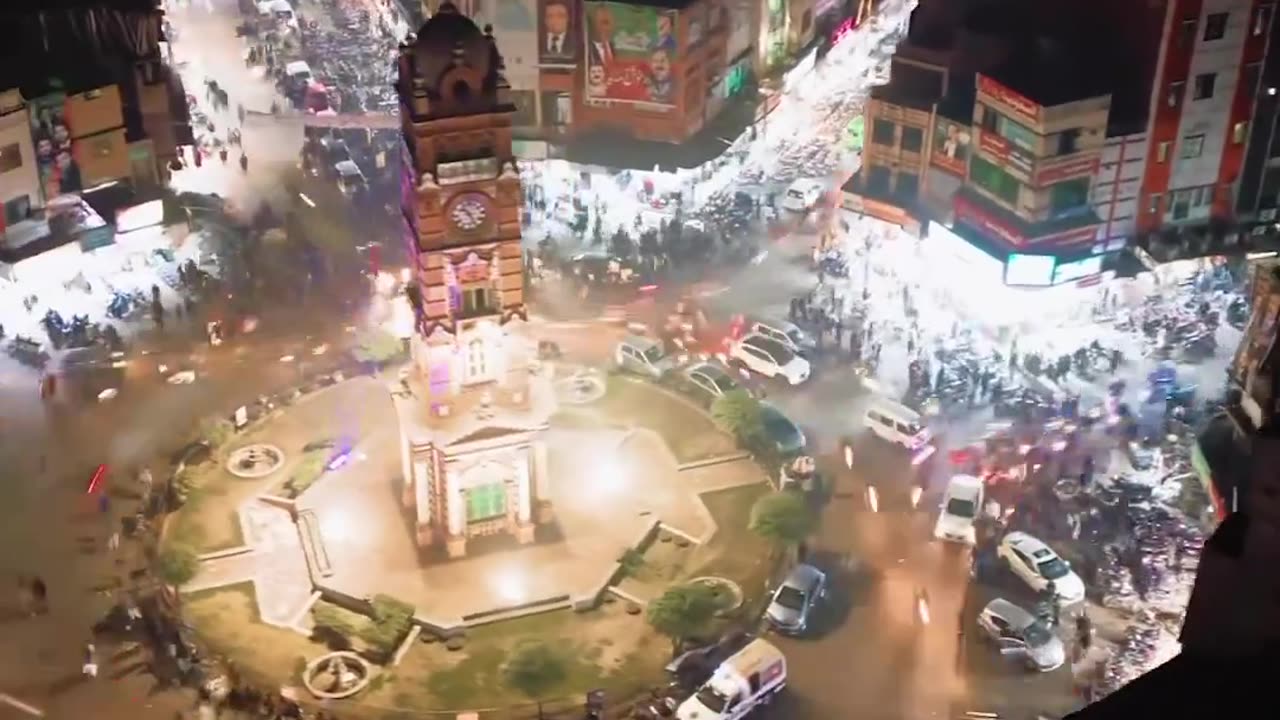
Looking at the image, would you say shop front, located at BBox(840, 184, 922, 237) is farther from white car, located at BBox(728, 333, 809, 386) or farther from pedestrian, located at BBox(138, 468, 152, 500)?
pedestrian, located at BBox(138, 468, 152, 500)

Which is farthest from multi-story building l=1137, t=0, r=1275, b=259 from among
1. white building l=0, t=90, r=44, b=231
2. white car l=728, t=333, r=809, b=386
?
white building l=0, t=90, r=44, b=231

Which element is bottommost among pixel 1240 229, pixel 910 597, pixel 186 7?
pixel 910 597

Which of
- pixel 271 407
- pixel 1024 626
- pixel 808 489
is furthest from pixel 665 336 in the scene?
pixel 1024 626

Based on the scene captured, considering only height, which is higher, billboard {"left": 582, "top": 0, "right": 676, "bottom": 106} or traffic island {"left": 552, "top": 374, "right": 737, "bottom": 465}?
billboard {"left": 582, "top": 0, "right": 676, "bottom": 106}

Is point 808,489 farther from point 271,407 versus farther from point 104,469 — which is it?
point 104,469

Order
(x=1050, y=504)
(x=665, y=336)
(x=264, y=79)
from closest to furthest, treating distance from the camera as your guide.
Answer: (x=1050, y=504)
(x=665, y=336)
(x=264, y=79)

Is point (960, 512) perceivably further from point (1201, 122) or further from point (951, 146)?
point (1201, 122)
